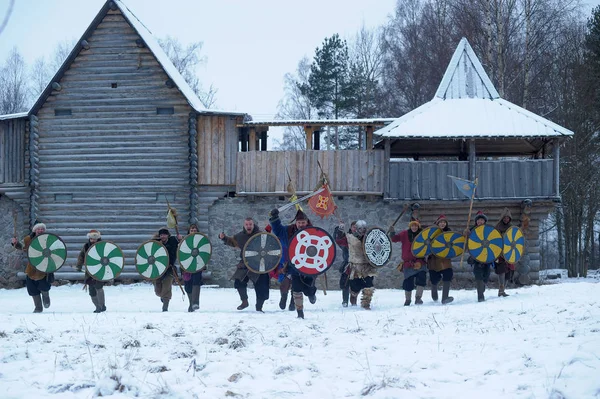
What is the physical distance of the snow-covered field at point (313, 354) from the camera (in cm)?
731

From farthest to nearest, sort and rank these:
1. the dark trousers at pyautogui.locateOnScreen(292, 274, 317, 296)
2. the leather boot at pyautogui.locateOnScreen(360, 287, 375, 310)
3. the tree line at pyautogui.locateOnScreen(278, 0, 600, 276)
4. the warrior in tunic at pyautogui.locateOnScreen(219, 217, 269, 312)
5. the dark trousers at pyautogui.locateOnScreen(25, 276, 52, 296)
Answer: the tree line at pyautogui.locateOnScreen(278, 0, 600, 276) < the dark trousers at pyautogui.locateOnScreen(25, 276, 52, 296) < the leather boot at pyautogui.locateOnScreen(360, 287, 375, 310) < the warrior in tunic at pyautogui.locateOnScreen(219, 217, 269, 312) < the dark trousers at pyautogui.locateOnScreen(292, 274, 317, 296)

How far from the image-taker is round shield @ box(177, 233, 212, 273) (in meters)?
13.2

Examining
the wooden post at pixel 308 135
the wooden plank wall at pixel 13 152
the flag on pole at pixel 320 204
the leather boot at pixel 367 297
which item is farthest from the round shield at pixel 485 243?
the wooden plank wall at pixel 13 152

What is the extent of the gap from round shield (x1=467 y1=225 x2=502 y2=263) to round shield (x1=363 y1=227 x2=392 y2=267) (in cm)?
151

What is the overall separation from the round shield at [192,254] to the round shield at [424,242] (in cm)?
364

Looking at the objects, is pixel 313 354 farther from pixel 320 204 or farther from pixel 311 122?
pixel 311 122

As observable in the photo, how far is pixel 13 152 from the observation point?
2200 cm

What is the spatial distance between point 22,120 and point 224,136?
578 centimetres

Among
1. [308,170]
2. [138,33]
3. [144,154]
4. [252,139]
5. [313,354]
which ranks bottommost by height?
[313,354]

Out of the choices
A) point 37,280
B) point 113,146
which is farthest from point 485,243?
point 113,146

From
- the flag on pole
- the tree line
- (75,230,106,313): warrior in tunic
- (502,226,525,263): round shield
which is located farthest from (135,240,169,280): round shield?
the tree line

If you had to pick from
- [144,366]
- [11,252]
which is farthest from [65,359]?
[11,252]

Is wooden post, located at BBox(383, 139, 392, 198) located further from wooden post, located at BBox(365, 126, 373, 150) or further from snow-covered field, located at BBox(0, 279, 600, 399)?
snow-covered field, located at BBox(0, 279, 600, 399)

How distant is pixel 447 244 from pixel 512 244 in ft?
3.76
